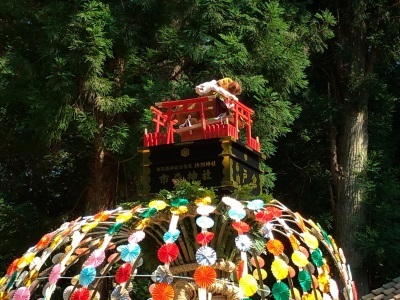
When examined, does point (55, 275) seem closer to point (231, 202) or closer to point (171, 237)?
point (171, 237)

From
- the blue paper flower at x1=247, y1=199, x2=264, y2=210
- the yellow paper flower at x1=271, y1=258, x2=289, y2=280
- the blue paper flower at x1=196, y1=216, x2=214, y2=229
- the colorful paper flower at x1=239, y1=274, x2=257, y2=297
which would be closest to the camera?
the colorful paper flower at x1=239, y1=274, x2=257, y2=297

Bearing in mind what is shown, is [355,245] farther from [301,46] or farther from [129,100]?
[129,100]

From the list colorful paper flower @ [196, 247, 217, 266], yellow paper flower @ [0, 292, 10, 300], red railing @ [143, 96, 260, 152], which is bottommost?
yellow paper flower @ [0, 292, 10, 300]

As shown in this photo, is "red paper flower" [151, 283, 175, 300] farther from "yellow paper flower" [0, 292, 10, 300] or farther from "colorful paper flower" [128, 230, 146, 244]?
"yellow paper flower" [0, 292, 10, 300]

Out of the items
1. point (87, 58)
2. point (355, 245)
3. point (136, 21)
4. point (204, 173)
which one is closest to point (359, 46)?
point (355, 245)

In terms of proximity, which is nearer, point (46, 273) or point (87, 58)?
point (46, 273)

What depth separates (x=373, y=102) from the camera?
1309 cm

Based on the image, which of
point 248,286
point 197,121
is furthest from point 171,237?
point 197,121

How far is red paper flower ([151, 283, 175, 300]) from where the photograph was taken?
3.96m

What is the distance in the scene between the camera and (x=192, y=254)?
5.03m

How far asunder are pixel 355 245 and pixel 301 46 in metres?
3.48

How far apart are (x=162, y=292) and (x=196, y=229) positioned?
1077mm

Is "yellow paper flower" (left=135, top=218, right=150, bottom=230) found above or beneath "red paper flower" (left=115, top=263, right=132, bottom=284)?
above

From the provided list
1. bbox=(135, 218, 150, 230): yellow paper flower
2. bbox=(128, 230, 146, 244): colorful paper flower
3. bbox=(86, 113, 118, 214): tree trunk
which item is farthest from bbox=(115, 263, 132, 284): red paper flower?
bbox=(86, 113, 118, 214): tree trunk
